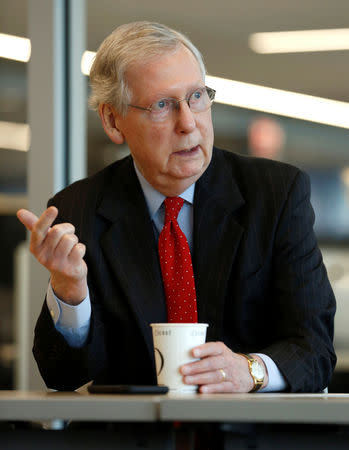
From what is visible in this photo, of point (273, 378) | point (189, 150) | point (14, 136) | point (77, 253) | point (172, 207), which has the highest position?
point (14, 136)

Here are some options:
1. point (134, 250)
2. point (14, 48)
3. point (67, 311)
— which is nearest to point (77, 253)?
point (67, 311)

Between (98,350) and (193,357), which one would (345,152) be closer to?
(98,350)

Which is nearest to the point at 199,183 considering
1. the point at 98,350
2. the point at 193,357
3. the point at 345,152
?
the point at 98,350

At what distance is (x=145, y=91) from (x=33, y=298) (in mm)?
1381

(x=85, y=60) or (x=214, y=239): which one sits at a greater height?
(x=85, y=60)

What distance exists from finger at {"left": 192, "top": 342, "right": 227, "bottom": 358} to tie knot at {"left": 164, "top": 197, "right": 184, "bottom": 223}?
1.97ft

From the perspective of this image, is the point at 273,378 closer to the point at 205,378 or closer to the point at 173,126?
the point at 205,378

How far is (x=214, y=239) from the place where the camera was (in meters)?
1.96

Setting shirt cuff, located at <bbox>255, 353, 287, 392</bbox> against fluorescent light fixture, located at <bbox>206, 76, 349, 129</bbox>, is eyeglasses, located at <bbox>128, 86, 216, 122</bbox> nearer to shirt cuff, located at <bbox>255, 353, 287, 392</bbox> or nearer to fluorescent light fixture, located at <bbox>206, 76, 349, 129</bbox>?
shirt cuff, located at <bbox>255, 353, 287, 392</bbox>

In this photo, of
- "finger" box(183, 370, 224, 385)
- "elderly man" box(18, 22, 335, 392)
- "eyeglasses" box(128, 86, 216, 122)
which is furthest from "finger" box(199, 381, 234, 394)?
"eyeglasses" box(128, 86, 216, 122)

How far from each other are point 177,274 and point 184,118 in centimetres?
40

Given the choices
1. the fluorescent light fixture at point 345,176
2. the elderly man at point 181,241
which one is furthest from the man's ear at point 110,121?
the fluorescent light fixture at point 345,176

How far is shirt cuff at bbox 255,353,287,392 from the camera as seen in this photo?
5.29 ft

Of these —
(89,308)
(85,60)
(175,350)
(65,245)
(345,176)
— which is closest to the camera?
(175,350)
